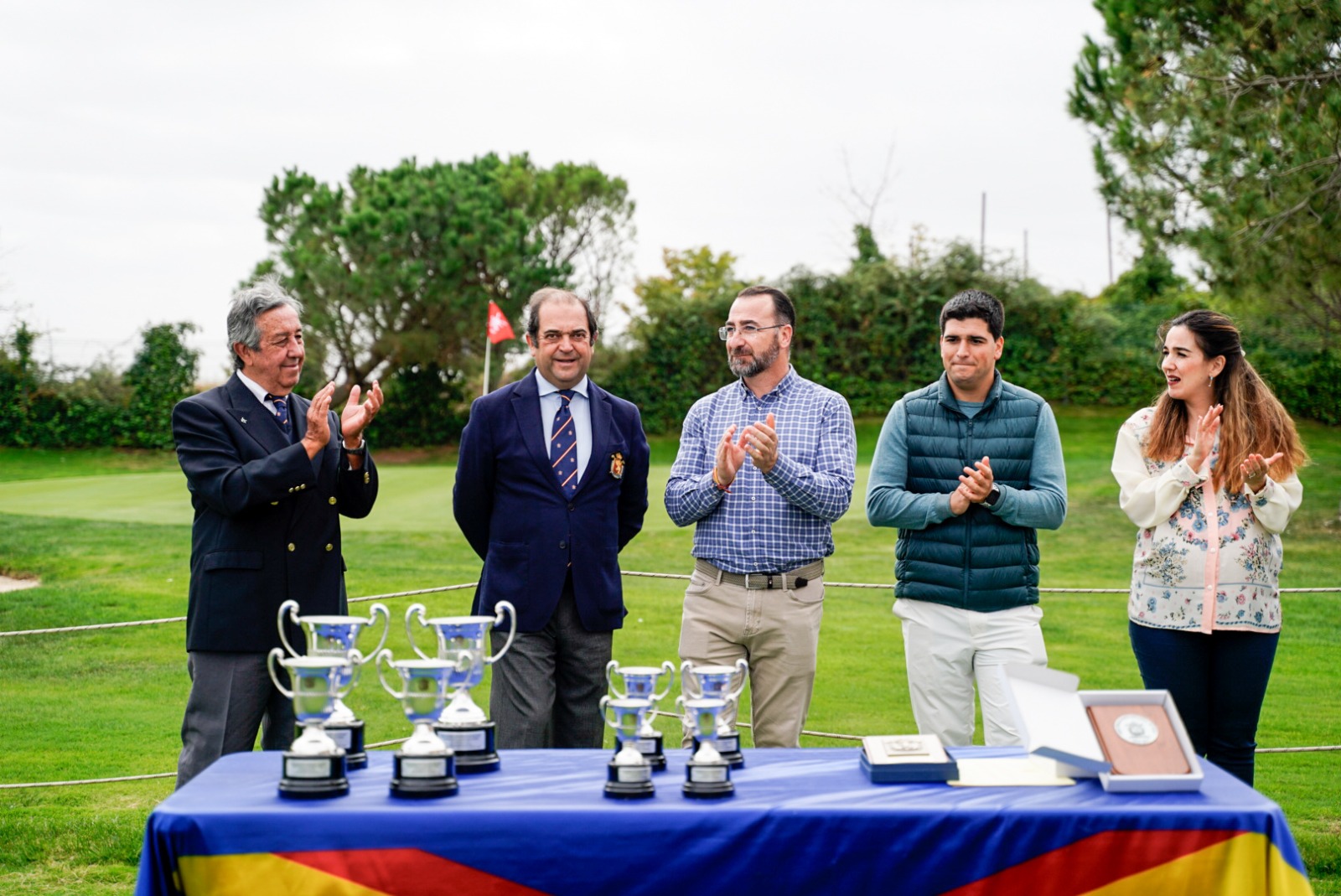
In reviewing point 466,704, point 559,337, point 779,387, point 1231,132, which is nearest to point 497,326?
point 1231,132

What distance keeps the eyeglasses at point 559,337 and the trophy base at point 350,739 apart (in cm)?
137

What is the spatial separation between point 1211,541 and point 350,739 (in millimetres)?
2351

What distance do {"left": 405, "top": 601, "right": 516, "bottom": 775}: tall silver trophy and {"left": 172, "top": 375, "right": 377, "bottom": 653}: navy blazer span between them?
39.4 inches

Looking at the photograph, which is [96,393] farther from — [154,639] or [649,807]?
[649,807]

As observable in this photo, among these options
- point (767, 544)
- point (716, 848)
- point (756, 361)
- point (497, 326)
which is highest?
point (497, 326)

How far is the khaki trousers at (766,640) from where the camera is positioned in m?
3.68

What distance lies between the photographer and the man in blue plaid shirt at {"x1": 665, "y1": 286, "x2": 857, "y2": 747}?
3682 millimetres

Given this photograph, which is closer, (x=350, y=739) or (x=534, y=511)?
(x=350, y=739)

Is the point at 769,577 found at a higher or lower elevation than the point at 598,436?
lower

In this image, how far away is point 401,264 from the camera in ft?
83.6

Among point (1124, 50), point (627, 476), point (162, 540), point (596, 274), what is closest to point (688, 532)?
point (162, 540)

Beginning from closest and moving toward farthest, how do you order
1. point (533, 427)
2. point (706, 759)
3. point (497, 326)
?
1. point (706, 759)
2. point (533, 427)
3. point (497, 326)

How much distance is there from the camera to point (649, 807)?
2180 millimetres

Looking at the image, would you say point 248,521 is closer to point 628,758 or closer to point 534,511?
point 534,511
